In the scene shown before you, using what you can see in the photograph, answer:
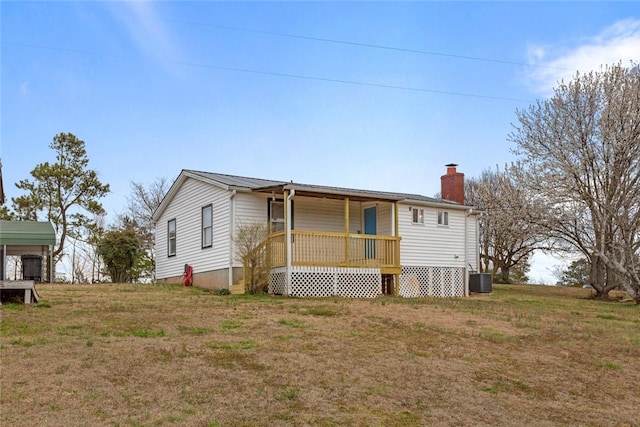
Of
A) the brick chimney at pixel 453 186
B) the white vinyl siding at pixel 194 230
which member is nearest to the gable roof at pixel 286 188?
the white vinyl siding at pixel 194 230

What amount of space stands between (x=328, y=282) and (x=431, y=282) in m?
5.73

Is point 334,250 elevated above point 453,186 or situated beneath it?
situated beneath

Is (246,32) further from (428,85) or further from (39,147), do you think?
(39,147)

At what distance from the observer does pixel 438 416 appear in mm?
7102

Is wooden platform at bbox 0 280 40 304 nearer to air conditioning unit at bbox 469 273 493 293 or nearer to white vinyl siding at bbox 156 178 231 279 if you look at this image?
white vinyl siding at bbox 156 178 231 279

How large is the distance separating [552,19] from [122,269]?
1810cm

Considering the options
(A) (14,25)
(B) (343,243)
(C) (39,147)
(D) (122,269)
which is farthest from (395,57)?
(C) (39,147)

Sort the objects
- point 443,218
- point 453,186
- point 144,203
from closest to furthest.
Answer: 1. point 443,218
2. point 453,186
3. point 144,203

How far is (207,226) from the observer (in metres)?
20.3

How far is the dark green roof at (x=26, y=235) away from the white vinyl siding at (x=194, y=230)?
13.7ft

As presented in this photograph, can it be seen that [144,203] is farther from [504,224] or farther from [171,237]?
[504,224]

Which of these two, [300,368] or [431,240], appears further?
[431,240]

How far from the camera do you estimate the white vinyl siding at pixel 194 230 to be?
19297 mm

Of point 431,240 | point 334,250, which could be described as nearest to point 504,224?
point 431,240
